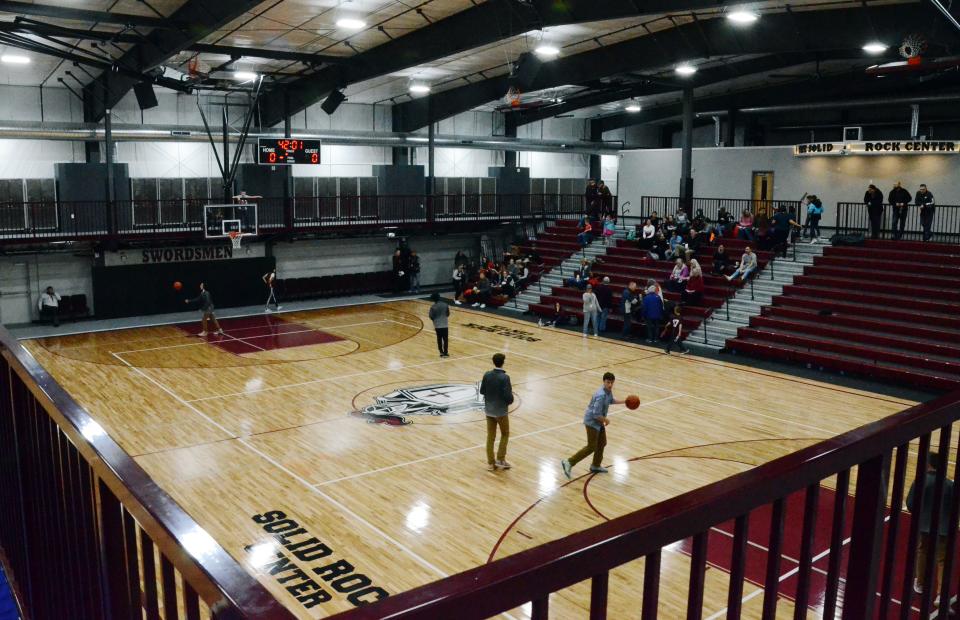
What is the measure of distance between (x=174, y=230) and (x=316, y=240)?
18.4ft

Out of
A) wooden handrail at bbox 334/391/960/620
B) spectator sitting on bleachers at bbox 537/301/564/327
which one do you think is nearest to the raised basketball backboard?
spectator sitting on bleachers at bbox 537/301/564/327

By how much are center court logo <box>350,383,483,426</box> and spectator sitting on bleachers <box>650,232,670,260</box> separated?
1168 centimetres

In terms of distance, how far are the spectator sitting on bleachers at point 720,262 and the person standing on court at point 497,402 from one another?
48.3ft

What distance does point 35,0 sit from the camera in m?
18.6

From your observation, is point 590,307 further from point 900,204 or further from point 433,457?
point 433,457

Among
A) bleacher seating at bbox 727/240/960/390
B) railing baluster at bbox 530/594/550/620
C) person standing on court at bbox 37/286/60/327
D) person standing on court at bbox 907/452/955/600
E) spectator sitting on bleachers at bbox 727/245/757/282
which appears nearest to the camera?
railing baluster at bbox 530/594/550/620

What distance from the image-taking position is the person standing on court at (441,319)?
20016 mm

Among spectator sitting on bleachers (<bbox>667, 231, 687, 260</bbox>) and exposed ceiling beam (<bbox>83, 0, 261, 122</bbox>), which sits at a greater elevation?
exposed ceiling beam (<bbox>83, 0, 261, 122</bbox>)

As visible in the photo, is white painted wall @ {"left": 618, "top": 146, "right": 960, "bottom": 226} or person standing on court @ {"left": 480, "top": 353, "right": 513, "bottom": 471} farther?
white painted wall @ {"left": 618, "top": 146, "right": 960, "bottom": 226}

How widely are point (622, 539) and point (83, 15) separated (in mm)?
21379

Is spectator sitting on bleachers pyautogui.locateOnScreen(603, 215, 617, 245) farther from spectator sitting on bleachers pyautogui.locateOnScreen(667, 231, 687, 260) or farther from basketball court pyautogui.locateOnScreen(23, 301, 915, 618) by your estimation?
basketball court pyautogui.locateOnScreen(23, 301, 915, 618)

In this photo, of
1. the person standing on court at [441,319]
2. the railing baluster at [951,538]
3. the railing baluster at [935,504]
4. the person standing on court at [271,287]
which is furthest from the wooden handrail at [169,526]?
the person standing on court at [271,287]

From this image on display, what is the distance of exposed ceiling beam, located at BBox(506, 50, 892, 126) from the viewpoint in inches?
1038

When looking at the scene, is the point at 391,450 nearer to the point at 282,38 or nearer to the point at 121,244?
the point at 282,38
